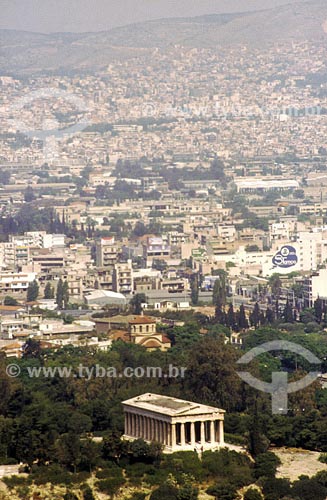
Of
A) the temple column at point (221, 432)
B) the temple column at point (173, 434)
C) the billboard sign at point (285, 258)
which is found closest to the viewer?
the temple column at point (173, 434)

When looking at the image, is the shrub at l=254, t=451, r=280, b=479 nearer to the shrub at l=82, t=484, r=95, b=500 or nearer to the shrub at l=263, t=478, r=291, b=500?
the shrub at l=263, t=478, r=291, b=500

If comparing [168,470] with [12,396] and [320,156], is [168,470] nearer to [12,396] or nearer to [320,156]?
[12,396]

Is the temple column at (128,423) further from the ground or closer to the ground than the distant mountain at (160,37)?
closer to the ground

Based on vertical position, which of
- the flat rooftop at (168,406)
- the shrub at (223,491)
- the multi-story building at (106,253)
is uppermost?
the flat rooftop at (168,406)

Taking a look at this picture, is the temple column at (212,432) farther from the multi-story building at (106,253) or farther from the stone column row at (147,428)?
the multi-story building at (106,253)

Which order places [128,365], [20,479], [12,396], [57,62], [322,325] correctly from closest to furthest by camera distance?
[20,479] < [12,396] < [128,365] < [322,325] < [57,62]

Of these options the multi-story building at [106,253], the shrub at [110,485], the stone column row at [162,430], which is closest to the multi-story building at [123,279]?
the multi-story building at [106,253]

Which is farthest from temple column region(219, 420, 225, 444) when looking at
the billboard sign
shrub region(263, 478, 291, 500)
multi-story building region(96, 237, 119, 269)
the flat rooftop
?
the billboard sign

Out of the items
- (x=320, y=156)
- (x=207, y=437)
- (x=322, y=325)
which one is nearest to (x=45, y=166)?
(x=320, y=156)

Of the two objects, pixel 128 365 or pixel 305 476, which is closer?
pixel 305 476
